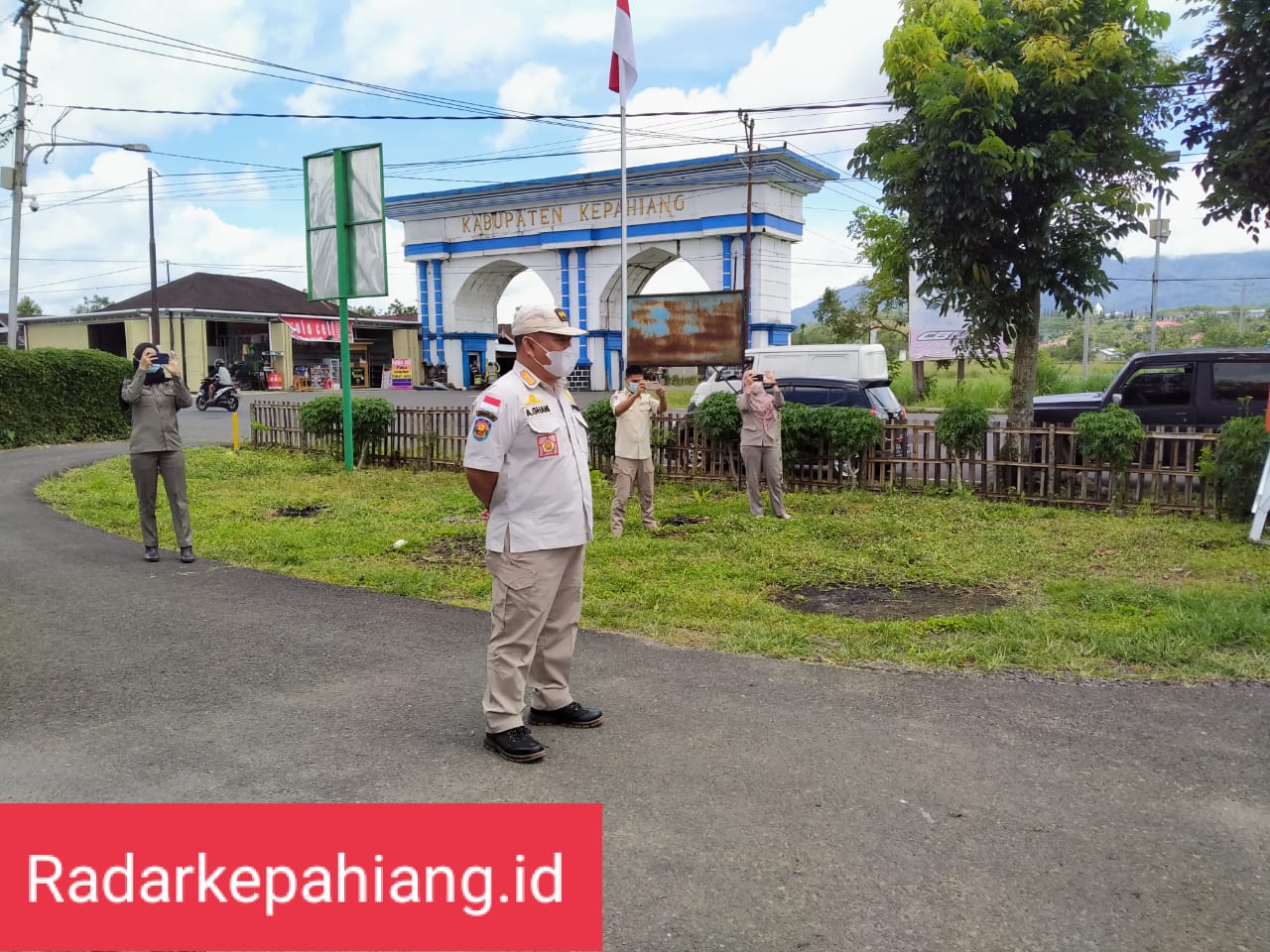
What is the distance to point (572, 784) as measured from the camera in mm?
3998

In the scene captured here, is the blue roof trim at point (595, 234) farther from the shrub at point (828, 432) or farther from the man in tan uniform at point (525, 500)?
the man in tan uniform at point (525, 500)

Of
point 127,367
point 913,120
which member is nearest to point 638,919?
point 913,120

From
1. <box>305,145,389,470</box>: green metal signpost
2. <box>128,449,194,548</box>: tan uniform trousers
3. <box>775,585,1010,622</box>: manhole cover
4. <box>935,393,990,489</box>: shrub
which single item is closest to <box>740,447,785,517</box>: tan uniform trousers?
<box>935,393,990,489</box>: shrub

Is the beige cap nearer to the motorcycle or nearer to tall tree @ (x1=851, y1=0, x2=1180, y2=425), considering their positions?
tall tree @ (x1=851, y1=0, x2=1180, y2=425)

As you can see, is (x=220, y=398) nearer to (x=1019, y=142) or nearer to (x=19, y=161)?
(x=19, y=161)

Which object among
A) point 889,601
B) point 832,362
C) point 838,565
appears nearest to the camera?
point 889,601

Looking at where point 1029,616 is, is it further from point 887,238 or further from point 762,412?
point 887,238

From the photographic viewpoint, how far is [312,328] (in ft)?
157

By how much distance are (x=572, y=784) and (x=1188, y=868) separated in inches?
88.3

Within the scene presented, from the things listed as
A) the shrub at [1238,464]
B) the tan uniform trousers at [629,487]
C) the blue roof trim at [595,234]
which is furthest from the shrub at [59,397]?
the blue roof trim at [595,234]

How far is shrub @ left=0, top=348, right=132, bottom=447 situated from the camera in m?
20.0

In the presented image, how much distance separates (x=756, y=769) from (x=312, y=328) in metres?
47.6

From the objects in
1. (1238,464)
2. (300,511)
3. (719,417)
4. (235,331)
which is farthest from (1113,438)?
(235,331)

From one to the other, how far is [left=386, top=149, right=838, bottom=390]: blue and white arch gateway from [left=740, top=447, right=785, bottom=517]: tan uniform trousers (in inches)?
885
